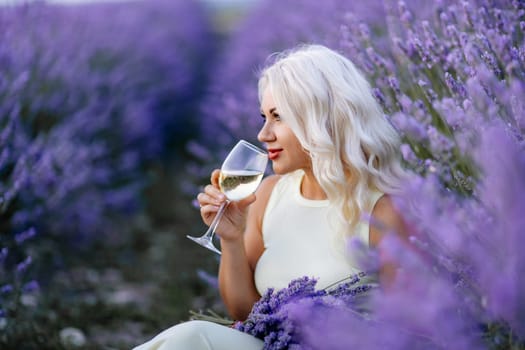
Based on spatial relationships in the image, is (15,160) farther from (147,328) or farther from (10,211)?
(147,328)

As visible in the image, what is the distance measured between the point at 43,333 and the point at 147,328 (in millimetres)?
669

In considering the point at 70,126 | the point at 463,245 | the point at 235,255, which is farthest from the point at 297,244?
the point at 70,126

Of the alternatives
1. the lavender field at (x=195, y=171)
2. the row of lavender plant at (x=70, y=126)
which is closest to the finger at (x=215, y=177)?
the lavender field at (x=195, y=171)

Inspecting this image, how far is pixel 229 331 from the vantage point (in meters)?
1.54

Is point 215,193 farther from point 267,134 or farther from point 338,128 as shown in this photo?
point 338,128

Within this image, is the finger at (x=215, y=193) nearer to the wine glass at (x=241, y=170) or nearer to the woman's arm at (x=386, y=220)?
the wine glass at (x=241, y=170)

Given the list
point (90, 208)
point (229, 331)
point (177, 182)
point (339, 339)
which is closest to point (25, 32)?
point (90, 208)

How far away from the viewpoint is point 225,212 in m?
1.85

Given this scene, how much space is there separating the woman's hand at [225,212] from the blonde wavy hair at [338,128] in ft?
0.84

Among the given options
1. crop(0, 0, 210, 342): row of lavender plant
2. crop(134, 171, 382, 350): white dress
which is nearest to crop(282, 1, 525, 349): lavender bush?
crop(134, 171, 382, 350): white dress

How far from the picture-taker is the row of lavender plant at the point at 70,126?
110 inches

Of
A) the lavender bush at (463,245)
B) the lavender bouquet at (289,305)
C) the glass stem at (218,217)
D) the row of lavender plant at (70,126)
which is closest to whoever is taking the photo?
the lavender bush at (463,245)

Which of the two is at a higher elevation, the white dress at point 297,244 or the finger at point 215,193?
the finger at point 215,193

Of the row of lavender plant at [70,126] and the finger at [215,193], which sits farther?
the row of lavender plant at [70,126]
